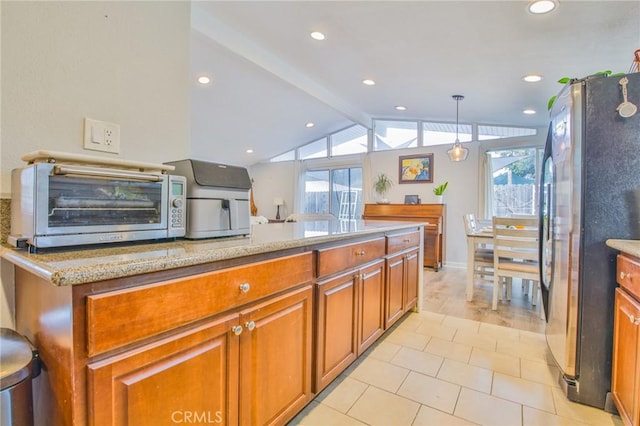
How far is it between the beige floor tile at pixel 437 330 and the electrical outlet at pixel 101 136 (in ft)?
7.86

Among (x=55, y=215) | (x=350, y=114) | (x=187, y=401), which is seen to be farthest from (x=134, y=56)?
(x=350, y=114)

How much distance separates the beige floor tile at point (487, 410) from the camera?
151 centimetres

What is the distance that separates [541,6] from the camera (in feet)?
6.37

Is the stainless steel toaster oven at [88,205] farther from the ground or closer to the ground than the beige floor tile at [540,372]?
farther from the ground

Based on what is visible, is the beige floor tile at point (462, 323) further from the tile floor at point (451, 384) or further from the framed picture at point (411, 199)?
the framed picture at point (411, 199)

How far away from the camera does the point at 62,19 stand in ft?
4.02

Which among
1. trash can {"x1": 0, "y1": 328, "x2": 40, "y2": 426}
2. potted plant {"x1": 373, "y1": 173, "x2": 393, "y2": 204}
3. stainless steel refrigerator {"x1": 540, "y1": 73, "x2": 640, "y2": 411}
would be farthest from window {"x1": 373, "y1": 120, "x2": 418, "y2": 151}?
trash can {"x1": 0, "y1": 328, "x2": 40, "y2": 426}

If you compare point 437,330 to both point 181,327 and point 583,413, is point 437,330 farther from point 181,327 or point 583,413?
point 181,327

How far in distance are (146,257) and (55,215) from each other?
30 cm

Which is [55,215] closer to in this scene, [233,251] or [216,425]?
[233,251]

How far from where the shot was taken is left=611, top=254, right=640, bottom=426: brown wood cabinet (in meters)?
1.26

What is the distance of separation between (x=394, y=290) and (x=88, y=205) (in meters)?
1.98

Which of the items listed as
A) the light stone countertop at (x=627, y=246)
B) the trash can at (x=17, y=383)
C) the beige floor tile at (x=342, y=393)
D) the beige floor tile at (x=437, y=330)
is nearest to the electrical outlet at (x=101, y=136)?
the trash can at (x=17, y=383)

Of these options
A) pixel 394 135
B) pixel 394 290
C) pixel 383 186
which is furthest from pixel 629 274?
A: pixel 394 135
